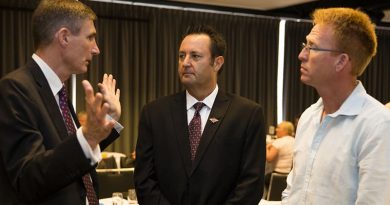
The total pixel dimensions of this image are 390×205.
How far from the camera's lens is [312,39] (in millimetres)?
2111

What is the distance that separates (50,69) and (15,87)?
20 centimetres

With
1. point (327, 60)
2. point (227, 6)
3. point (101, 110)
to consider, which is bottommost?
point (101, 110)

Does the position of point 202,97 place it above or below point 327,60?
below

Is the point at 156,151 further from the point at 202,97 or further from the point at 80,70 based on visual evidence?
the point at 80,70

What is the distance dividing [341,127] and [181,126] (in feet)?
3.16

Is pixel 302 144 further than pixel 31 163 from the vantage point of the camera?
Yes

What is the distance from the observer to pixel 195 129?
2701mm

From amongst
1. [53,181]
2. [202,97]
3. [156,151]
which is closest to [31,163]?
[53,181]

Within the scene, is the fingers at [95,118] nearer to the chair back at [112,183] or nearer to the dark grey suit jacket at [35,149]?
the dark grey suit jacket at [35,149]

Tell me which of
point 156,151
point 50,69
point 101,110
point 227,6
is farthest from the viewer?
point 227,6

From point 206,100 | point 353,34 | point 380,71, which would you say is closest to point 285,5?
point 380,71

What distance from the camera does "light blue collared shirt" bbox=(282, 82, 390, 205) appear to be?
1.81m

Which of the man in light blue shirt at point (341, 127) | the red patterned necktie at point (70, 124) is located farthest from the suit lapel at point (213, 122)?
the red patterned necktie at point (70, 124)

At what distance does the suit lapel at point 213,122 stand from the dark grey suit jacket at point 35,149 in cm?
89
